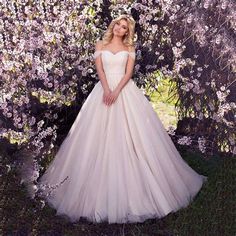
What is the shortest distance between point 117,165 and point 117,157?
86 mm

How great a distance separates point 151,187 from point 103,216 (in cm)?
59

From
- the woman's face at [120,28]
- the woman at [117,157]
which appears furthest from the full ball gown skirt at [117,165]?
the woman's face at [120,28]

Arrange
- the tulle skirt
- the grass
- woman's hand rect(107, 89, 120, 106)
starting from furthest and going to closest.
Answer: woman's hand rect(107, 89, 120, 106), the tulle skirt, the grass

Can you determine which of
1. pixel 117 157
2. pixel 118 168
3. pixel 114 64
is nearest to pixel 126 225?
pixel 118 168

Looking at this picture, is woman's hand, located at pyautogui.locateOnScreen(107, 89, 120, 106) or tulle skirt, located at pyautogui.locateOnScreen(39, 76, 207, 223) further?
woman's hand, located at pyautogui.locateOnScreen(107, 89, 120, 106)

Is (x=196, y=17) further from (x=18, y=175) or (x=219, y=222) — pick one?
(x=18, y=175)

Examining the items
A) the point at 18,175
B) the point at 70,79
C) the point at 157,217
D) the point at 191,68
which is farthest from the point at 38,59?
the point at 157,217

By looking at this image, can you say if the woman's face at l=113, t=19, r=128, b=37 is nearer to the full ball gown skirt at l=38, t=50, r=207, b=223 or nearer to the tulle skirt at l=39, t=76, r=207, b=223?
the full ball gown skirt at l=38, t=50, r=207, b=223

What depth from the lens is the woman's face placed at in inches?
207

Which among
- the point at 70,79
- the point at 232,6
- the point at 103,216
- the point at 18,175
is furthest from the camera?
the point at 70,79

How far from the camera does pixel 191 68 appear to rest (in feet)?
19.1

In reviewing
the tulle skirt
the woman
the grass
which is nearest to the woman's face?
the woman

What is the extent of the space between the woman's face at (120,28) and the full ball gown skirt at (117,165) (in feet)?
0.71

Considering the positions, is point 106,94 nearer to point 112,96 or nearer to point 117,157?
point 112,96
